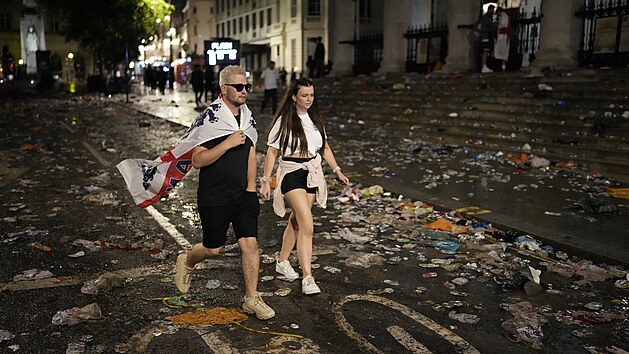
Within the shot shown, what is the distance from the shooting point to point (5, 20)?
265ft

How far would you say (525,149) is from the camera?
12562mm

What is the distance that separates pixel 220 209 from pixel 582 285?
3.34 m

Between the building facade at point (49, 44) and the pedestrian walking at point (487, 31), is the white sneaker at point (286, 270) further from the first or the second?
the building facade at point (49, 44)

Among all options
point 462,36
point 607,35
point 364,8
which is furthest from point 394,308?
point 364,8

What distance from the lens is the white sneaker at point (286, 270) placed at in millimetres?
5465

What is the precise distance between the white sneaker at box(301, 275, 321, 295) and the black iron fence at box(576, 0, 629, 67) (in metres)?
14.9

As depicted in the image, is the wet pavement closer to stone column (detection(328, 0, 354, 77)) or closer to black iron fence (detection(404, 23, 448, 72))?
black iron fence (detection(404, 23, 448, 72))

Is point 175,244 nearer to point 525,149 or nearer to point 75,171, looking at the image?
point 75,171

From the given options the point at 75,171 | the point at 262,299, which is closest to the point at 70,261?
the point at 262,299

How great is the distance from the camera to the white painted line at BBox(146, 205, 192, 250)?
21.8 ft

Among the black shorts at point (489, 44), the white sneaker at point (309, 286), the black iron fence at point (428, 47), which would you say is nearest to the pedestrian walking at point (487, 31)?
the black shorts at point (489, 44)

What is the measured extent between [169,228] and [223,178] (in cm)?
315

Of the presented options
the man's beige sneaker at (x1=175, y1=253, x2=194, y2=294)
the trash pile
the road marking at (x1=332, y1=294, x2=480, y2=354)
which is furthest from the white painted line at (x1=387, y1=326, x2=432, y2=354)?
the man's beige sneaker at (x1=175, y1=253, x2=194, y2=294)

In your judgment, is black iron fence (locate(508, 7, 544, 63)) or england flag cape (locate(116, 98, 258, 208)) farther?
black iron fence (locate(508, 7, 544, 63))
